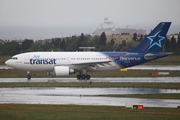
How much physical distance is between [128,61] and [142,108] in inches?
979

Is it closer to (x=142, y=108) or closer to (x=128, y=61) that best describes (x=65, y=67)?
(x=128, y=61)

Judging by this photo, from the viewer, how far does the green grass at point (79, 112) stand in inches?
760

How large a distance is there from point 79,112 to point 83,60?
24967 mm

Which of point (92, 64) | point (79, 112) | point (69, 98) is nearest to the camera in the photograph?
point (79, 112)

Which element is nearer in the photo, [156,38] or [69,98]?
[69,98]

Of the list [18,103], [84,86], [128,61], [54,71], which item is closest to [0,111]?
[18,103]

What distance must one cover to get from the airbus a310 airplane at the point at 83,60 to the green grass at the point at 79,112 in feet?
67.2

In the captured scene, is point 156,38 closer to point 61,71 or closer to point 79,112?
point 61,71

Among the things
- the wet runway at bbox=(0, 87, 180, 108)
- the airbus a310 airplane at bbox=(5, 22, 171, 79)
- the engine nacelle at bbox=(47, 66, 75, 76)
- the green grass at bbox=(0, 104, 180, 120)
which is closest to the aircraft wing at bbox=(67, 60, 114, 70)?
the airbus a310 airplane at bbox=(5, 22, 171, 79)

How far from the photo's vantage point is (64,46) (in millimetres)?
142375

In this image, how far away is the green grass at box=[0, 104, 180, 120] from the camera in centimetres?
1930

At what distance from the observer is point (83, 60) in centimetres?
4550

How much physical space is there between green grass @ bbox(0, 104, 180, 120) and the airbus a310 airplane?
67.2ft

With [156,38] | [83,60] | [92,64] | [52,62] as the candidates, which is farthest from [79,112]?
[156,38]
